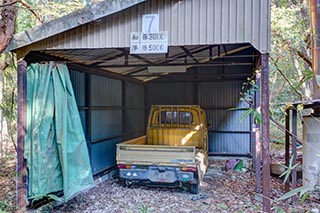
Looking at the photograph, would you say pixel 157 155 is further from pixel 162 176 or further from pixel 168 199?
pixel 168 199

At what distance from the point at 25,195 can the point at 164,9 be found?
3.67 metres

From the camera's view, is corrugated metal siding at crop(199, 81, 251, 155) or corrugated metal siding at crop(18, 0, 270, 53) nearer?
corrugated metal siding at crop(18, 0, 270, 53)

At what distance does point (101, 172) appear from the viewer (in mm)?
7797

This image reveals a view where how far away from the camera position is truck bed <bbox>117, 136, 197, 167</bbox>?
6.42m

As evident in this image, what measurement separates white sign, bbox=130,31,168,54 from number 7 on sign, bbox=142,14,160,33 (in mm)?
59

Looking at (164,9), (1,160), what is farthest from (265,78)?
(1,160)

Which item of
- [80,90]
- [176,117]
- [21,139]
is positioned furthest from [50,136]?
[176,117]

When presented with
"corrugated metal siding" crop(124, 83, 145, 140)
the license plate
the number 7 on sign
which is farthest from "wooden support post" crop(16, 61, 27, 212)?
"corrugated metal siding" crop(124, 83, 145, 140)

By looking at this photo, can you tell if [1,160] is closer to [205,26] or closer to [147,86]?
[147,86]

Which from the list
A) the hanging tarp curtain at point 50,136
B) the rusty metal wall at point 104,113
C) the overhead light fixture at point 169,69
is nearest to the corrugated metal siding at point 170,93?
the rusty metal wall at point 104,113

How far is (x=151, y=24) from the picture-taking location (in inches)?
182

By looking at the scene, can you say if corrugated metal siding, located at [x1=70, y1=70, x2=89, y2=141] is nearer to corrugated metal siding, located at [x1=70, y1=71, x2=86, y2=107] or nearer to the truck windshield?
corrugated metal siding, located at [x1=70, y1=71, x2=86, y2=107]

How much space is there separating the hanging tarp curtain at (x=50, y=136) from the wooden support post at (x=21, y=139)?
0.08 m

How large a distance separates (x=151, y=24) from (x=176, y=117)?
385cm
